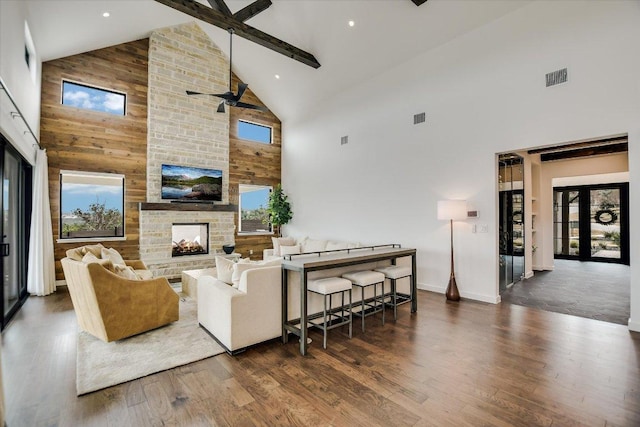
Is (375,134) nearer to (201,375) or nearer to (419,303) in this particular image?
(419,303)

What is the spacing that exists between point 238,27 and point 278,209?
15.4ft

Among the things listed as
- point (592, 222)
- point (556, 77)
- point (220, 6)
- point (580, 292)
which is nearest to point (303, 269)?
point (556, 77)

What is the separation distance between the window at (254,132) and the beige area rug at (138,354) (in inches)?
245

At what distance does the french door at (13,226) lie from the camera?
3.87 meters

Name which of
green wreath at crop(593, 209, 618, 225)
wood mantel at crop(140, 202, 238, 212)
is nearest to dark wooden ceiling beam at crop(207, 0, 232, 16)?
wood mantel at crop(140, 202, 238, 212)

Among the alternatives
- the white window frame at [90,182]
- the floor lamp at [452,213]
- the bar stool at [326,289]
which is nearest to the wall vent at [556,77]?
the floor lamp at [452,213]

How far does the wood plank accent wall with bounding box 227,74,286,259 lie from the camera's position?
337 inches

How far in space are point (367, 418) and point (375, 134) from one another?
18.5 feet

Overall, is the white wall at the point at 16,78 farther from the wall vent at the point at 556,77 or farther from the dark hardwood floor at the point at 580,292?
the dark hardwood floor at the point at 580,292

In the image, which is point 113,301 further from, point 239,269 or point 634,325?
point 634,325

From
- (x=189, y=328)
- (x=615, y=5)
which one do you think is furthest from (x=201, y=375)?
(x=615, y=5)

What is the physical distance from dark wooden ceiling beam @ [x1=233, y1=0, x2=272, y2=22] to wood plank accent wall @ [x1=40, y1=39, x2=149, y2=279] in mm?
2608

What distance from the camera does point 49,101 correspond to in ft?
19.7

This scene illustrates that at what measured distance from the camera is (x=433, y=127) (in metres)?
5.69
